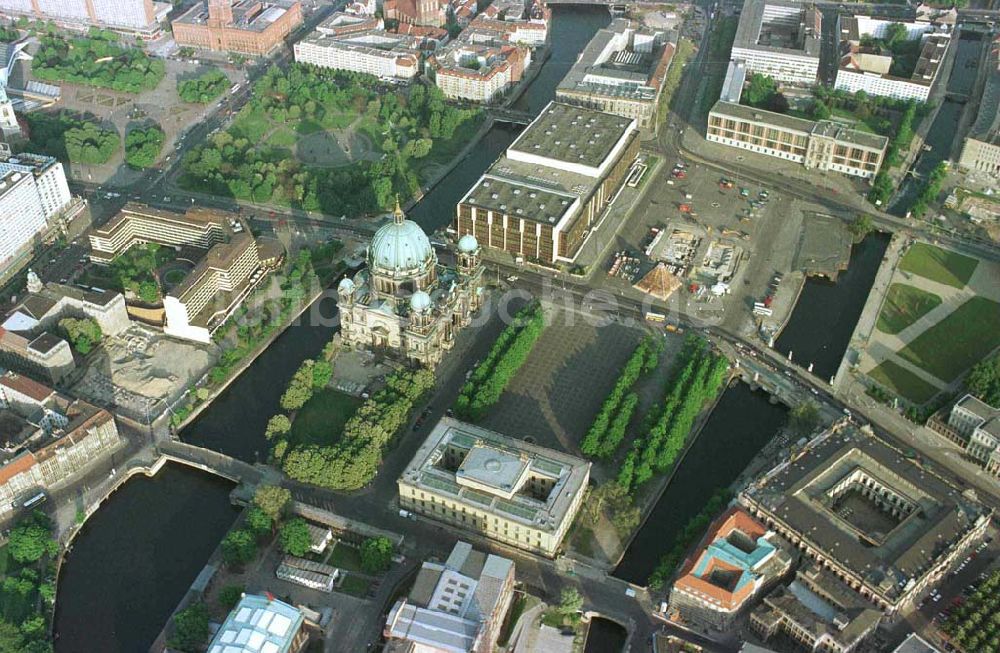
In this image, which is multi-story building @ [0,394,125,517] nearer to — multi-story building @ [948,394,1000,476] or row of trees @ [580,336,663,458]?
row of trees @ [580,336,663,458]

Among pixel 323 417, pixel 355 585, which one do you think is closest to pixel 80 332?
pixel 323 417

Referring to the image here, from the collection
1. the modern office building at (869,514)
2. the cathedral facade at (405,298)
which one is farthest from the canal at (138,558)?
the modern office building at (869,514)

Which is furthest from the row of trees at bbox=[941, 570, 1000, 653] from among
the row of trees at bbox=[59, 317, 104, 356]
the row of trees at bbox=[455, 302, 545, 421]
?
the row of trees at bbox=[59, 317, 104, 356]

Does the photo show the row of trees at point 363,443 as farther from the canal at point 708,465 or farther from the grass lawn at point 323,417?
the canal at point 708,465

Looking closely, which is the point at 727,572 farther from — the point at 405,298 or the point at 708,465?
the point at 405,298

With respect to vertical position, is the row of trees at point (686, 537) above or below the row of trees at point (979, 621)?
below

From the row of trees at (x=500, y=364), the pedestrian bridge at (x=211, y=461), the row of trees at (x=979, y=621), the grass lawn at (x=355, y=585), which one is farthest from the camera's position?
the row of trees at (x=500, y=364)
